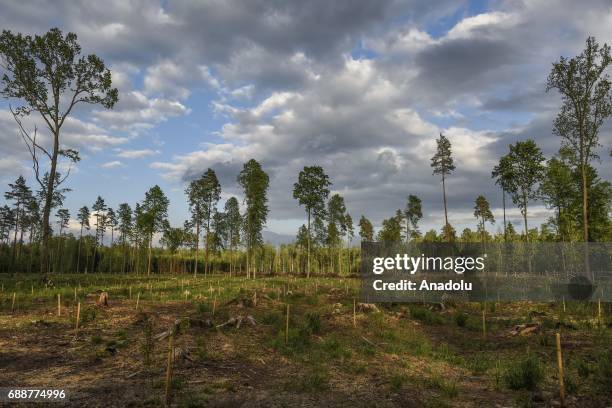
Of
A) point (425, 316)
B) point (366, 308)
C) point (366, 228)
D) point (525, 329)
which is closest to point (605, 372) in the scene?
point (525, 329)

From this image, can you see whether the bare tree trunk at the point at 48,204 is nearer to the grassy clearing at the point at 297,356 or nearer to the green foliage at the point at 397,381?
the grassy clearing at the point at 297,356

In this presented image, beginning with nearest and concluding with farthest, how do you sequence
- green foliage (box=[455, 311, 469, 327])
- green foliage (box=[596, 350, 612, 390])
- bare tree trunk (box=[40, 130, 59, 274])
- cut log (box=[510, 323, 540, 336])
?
green foliage (box=[596, 350, 612, 390]) < cut log (box=[510, 323, 540, 336]) < green foliage (box=[455, 311, 469, 327]) < bare tree trunk (box=[40, 130, 59, 274])

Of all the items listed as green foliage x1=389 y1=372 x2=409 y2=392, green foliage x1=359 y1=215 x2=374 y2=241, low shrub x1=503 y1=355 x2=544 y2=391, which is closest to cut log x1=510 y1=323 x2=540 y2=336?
low shrub x1=503 y1=355 x2=544 y2=391

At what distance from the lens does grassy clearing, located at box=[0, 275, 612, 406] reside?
9961 mm

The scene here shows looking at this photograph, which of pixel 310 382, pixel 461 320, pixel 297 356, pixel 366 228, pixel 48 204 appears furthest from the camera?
pixel 366 228

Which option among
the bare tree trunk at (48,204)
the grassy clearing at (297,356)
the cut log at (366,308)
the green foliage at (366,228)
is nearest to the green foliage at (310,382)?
the grassy clearing at (297,356)

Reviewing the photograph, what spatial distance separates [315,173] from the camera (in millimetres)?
53219

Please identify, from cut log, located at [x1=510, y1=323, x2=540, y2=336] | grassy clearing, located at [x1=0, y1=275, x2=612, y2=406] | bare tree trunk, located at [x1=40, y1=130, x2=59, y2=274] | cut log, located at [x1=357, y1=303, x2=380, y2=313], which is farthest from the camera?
bare tree trunk, located at [x1=40, y1=130, x2=59, y2=274]

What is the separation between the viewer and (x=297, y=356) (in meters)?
13.4

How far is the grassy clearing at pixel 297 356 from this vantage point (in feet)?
32.7

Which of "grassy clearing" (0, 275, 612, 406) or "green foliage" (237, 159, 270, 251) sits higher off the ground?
"green foliage" (237, 159, 270, 251)

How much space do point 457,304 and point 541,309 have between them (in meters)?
5.08

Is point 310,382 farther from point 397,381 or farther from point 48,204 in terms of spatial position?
point 48,204

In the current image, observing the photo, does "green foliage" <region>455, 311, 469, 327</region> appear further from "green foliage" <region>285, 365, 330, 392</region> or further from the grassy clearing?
"green foliage" <region>285, 365, 330, 392</region>
